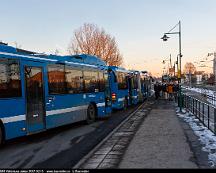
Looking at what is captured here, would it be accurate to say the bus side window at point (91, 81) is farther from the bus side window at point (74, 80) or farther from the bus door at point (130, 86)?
the bus door at point (130, 86)

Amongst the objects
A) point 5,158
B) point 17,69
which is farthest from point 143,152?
point 17,69

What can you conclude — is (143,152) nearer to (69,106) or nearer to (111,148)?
(111,148)

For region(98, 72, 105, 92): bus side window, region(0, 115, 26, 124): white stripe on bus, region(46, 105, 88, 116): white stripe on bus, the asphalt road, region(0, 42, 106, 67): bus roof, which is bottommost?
the asphalt road

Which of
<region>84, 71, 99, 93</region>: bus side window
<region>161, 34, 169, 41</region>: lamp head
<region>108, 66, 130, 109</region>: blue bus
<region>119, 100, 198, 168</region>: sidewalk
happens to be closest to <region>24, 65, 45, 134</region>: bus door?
<region>119, 100, 198, 168</region>: sidewalk

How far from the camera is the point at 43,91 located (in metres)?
14.7

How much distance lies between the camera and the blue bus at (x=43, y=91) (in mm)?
12547

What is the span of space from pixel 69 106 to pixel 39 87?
2.77 m

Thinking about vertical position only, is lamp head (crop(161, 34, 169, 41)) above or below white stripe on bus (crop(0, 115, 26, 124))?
above

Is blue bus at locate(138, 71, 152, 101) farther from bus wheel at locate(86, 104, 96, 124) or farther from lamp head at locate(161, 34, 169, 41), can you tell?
bus wheel at locate(86, 104, 96, 124)

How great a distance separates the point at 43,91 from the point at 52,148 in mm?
2958

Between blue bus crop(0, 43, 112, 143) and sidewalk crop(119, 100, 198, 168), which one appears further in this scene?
blue bus crop(0, 43, 112, 143)

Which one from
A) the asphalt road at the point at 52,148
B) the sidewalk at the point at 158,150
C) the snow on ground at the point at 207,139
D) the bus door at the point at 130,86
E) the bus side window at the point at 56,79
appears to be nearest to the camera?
the sidewalk at the point at 158,150

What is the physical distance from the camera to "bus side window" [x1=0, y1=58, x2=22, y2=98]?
12.3 metres

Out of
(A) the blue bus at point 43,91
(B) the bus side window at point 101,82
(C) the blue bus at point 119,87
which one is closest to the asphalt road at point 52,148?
(A) the blue bus at point 43,91
